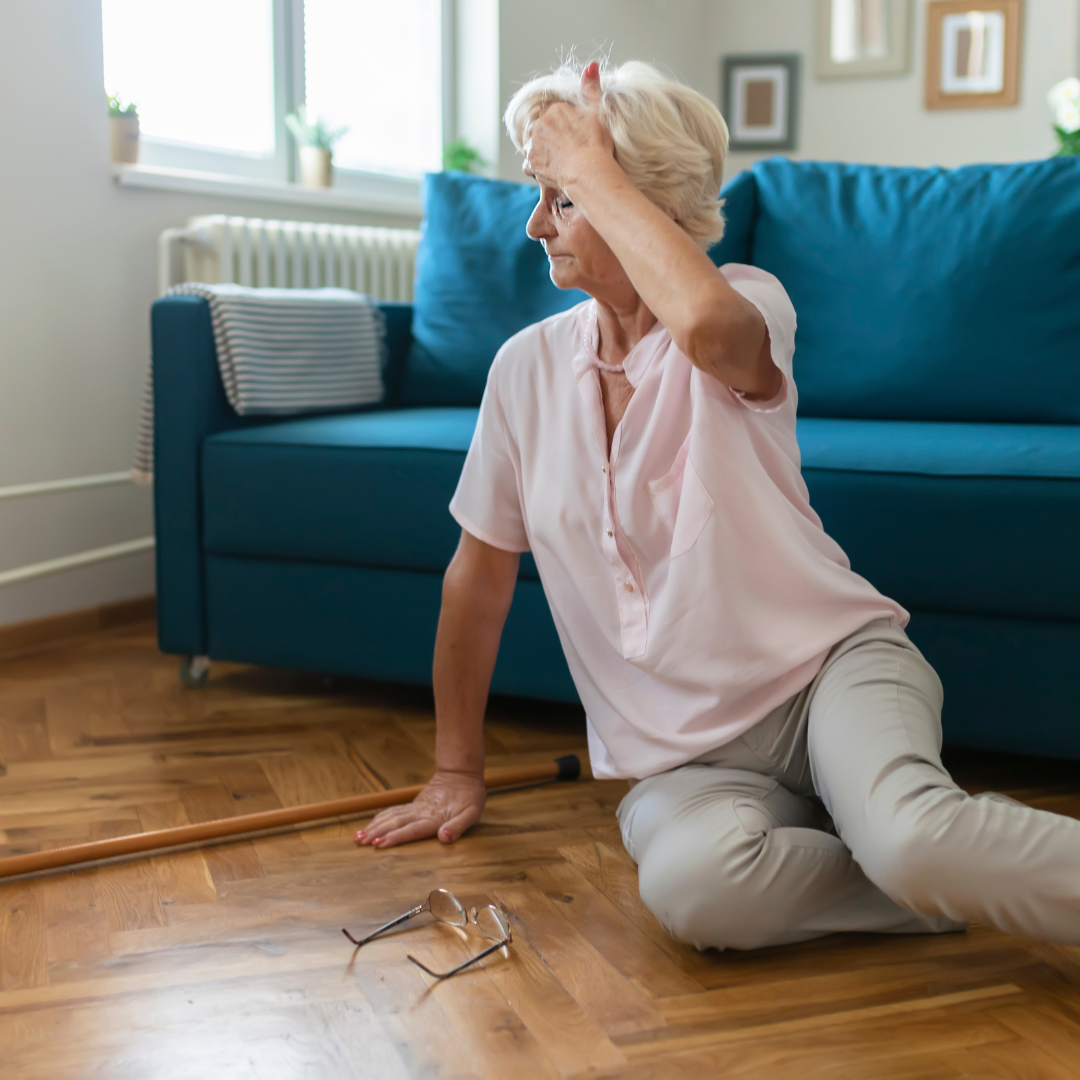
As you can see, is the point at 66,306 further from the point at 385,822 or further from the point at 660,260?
the point at 660,260

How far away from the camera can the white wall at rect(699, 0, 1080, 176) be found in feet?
13.2

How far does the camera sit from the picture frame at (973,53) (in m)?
4.04

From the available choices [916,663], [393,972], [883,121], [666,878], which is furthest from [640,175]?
[883,121]

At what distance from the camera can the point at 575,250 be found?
1264mm

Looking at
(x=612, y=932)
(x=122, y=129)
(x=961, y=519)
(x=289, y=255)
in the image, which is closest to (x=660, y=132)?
(x=961, y=519)

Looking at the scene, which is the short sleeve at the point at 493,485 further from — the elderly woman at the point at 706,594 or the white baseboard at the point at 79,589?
the white baseboard at the point at 79,589

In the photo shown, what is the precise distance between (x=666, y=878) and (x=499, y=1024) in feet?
0.69

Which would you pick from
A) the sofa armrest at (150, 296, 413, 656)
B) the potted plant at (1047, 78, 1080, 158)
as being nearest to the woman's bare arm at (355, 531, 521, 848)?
the sofa armrest at (150, 296, 413, 656)

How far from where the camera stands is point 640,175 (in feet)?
4.03

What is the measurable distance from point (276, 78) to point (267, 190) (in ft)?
1.54

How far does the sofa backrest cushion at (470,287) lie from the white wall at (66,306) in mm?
678

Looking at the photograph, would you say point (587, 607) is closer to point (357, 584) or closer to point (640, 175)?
point (640, 175)

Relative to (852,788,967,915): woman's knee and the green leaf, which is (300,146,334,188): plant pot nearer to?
the green leaf

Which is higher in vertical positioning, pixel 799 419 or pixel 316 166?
pixel 316 166
